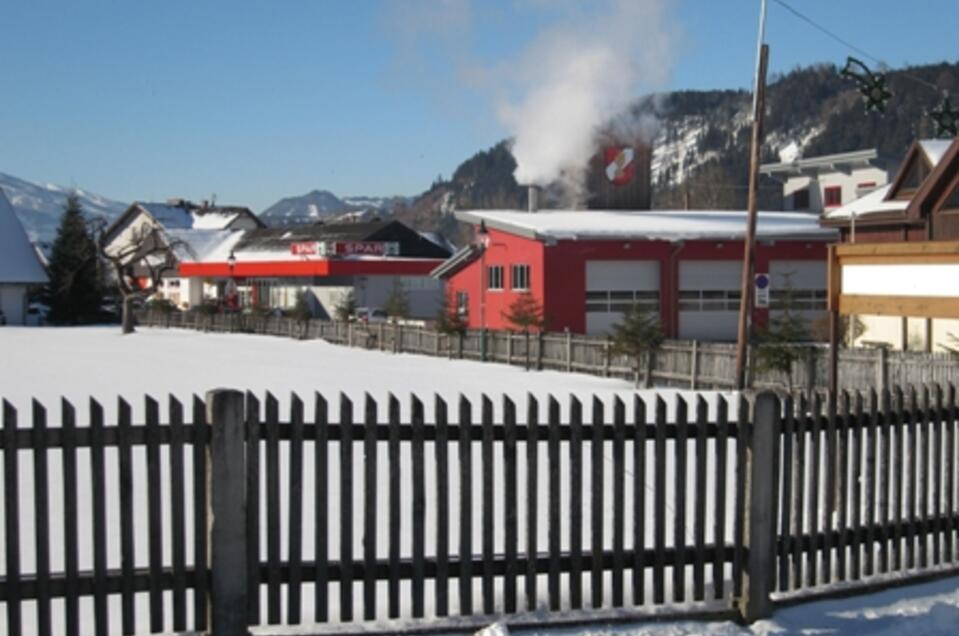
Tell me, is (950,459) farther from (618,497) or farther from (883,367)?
(883,367)

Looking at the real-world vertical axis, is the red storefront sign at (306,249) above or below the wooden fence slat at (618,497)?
above

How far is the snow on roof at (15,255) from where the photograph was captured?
6731 cm

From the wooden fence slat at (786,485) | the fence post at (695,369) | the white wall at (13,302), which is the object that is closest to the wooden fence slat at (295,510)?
the wooden fence slat at (786,485)

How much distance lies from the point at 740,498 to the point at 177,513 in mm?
3501

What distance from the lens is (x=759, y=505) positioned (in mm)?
7145

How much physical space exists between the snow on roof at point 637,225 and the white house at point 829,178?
8.50 metres

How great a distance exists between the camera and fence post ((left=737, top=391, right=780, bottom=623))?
279 inches

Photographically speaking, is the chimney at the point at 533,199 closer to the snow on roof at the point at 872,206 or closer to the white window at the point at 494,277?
the white window at the point at 494,277

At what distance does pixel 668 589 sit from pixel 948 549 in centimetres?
234

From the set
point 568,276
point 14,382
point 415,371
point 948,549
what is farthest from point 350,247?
point 948,549

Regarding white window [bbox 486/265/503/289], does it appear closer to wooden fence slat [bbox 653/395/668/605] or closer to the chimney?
the chimney

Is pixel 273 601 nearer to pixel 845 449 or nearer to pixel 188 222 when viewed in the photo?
pixel 845 449

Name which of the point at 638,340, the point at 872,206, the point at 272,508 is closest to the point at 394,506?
the point at 272,508

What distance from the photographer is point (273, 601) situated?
6.40m
